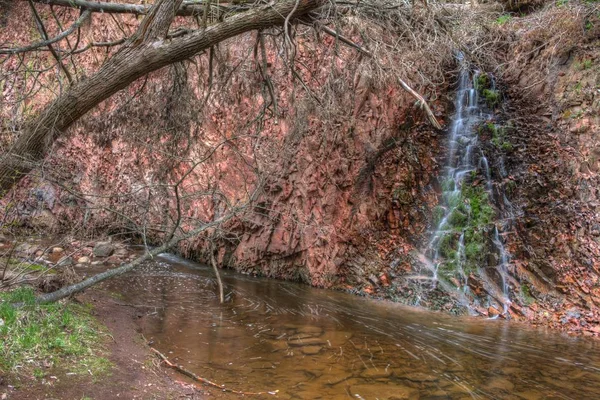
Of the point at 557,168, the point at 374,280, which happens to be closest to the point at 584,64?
the point at 557,168

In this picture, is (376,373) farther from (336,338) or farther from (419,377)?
(336,338)

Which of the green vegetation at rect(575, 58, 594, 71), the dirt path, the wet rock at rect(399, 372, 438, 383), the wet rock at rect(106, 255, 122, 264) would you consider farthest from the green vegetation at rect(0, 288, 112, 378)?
the green vegetation at rect(575, 58, 594, 71)

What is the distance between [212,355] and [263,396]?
3.57 ft

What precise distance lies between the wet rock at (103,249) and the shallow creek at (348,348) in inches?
80.9

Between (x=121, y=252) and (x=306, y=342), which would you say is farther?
(x=121, y=252)

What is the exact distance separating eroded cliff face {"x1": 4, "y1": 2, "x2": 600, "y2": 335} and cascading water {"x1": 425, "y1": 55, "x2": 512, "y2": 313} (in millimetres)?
182

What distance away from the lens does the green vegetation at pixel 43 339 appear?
3.57 metres

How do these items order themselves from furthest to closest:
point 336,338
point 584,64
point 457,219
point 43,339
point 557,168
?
point 584,64 < point 457,219 < point 557,168 < point 336,338 < point 43,339

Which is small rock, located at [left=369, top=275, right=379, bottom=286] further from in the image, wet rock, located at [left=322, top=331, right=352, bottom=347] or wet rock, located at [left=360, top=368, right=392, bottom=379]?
wet rock, located at [left=360, top=368, right=392, bottom=379]

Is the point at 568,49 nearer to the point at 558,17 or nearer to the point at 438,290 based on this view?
the point at 558,17

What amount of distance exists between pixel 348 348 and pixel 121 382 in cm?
270

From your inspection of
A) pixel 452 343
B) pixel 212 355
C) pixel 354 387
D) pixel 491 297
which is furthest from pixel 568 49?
pixel 212 355

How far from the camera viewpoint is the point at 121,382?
3770mm

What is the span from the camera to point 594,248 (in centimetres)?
765
